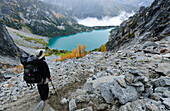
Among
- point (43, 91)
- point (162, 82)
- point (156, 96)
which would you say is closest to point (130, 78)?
point (156, 96)

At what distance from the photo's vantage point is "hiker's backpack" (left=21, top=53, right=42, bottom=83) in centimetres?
427

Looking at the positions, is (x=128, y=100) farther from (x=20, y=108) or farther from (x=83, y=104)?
(x=20, y=108)

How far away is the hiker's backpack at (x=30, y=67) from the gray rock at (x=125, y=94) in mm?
4020

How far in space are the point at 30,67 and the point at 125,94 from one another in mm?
4597

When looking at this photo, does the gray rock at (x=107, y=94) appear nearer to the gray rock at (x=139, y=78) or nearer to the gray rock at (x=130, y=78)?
the gray rock at (x=130, y=78)

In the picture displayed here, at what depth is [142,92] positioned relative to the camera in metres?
3.27

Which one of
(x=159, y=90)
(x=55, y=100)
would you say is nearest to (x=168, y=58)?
(x=159, y=90)

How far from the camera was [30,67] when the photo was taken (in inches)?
171

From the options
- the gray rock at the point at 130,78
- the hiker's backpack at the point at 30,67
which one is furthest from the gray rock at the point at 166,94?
the hiker's backpack at the point at 30,67

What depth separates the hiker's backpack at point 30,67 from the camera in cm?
427

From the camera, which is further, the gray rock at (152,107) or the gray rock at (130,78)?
the gray rock at (130,78)

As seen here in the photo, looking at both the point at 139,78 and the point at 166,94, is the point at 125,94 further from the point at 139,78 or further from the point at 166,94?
the point at 166,94

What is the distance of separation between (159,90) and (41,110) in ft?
17.5

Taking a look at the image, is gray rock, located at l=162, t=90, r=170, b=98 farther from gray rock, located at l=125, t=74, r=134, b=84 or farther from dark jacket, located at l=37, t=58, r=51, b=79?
dark jacket, located at l=37, t=58, r=51, b=79
